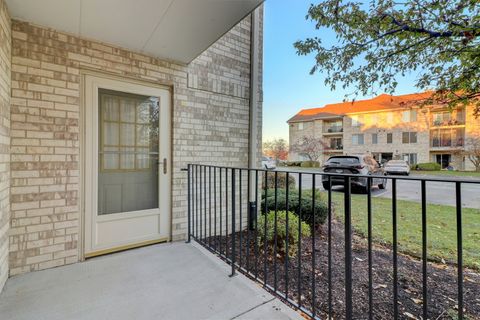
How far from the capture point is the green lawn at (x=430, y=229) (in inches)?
112

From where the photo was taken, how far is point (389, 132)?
72.6 ft

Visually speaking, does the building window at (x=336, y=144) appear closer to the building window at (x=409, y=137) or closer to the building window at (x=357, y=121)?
the building window at (x=357, y=121)

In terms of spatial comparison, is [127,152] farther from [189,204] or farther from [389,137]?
[389,137]

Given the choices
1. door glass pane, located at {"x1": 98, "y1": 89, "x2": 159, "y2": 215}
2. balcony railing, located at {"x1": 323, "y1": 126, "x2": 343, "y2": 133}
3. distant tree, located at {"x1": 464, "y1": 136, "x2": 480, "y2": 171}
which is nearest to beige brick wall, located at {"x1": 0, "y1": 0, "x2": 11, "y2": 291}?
door glass pane, located at {"x1": 98, "y1": 89, "x2": 159, "y2": 215}

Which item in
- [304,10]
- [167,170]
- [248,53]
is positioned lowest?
[167,170]

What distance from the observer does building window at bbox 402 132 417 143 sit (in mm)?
21087

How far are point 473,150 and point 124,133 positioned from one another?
2411 centimetres

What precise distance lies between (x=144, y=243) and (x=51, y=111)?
5.36ft

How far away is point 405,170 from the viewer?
47.7ft

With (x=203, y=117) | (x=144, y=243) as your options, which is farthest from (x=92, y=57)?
(x=144, y=243)

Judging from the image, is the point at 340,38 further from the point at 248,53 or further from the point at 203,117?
the point at 203,117

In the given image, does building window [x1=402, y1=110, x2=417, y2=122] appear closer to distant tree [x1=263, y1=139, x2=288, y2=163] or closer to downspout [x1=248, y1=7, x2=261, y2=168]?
distant tree [x1=263, y1=139, x2=288, y2=163]

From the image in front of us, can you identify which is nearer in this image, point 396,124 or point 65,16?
point 65,16

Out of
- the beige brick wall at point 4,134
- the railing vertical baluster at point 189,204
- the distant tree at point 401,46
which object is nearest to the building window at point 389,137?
the distant tree at point 401,46
